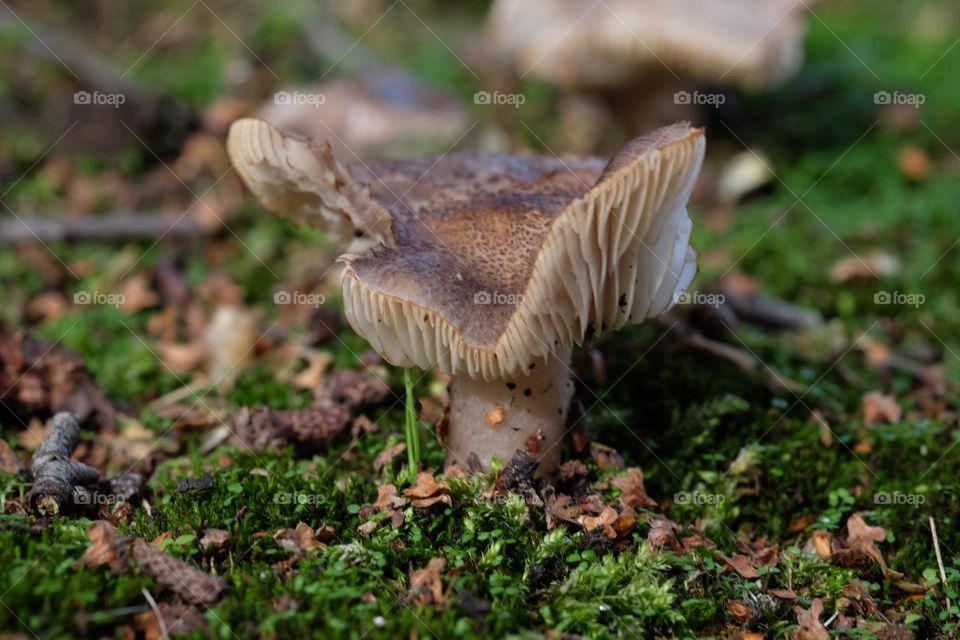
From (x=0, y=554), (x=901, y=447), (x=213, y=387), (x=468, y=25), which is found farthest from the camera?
(x=468, y=25)

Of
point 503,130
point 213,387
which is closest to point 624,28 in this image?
point 503,130

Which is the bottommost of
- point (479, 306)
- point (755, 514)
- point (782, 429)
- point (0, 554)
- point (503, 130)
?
point (0, 554)

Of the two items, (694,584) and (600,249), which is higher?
(600,249)

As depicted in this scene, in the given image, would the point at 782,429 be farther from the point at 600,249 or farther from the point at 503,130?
the point at 503,130

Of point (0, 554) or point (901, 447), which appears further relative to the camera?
point (901, 447)
